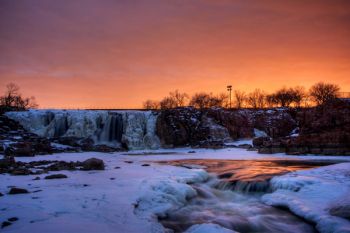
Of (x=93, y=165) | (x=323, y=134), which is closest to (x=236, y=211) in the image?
(x=93, y=165)

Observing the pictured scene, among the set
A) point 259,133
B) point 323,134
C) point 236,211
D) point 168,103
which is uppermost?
point 168,103

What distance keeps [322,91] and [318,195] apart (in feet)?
216

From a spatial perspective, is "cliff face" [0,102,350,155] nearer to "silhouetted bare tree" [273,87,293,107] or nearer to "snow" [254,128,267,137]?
"snow" [254,128,267,137]

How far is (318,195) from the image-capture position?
10078mm

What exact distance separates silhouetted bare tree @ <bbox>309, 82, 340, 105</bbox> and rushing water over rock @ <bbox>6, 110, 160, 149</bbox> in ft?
142

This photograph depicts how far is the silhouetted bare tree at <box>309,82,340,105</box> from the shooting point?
65875 mm

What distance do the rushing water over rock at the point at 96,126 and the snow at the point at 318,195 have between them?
30.9 metres

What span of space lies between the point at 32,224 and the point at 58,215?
0.82 m

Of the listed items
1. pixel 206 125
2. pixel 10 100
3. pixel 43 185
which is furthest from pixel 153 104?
pixel 43 185

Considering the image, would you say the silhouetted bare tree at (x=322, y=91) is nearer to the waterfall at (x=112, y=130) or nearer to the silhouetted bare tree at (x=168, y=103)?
the silhouetted bare tree at (x=168, y=103)

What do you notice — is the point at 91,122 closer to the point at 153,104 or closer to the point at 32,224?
the point at 32,224

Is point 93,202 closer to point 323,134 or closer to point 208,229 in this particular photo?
point 208,229

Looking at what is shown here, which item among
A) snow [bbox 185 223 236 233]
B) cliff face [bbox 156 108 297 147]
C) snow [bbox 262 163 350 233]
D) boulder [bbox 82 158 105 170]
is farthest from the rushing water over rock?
snow [bbox 185 223 236 233]

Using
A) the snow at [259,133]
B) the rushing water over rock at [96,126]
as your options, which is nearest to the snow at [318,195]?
the rushing water over rock at [96,126]
